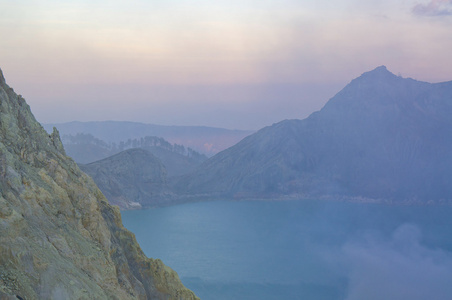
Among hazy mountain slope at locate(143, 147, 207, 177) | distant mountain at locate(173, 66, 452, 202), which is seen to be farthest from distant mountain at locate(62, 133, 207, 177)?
distant mountain at locate(173, 66, 452, 202)

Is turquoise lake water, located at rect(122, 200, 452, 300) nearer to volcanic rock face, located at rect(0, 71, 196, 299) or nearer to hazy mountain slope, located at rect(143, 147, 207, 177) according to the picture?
volcanic rock face, located at rect(0, 71, 196, 299)

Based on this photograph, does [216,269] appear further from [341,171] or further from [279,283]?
[341,171]

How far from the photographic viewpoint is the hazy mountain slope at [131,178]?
9119cm

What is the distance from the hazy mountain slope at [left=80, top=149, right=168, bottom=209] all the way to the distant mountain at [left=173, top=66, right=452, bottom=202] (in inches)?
274

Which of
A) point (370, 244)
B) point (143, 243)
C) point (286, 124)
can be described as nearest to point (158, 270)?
point (143, 243)

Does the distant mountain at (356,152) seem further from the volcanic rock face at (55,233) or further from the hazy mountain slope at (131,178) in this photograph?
the volcanic rock face at (55,233)

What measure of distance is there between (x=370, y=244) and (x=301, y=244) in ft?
29.8

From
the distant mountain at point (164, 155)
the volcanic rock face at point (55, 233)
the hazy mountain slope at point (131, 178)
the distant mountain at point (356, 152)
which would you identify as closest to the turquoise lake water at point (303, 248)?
the hazy mountain slope at point (131, 178)

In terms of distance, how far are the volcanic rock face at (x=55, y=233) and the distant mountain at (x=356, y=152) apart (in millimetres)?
91615

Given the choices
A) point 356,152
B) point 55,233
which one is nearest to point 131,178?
point 356,152

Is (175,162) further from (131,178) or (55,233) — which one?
(55,233)

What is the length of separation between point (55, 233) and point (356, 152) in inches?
4543

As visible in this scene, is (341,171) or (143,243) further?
(341,171)

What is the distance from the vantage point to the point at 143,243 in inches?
2454
